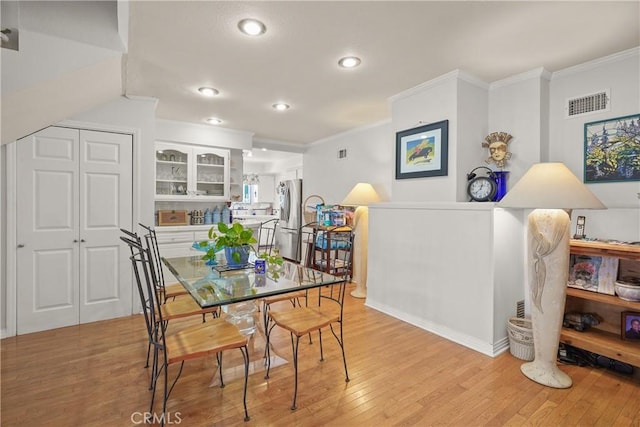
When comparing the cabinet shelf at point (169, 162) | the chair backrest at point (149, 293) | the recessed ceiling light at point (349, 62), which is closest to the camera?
the chair backrest at point (149, 293)

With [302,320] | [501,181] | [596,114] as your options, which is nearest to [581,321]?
[501,181]

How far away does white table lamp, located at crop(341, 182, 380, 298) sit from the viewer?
4.25 metres

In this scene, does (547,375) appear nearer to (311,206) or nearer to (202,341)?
(202,341)

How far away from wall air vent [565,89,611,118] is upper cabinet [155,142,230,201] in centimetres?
441

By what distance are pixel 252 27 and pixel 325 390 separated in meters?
2.53

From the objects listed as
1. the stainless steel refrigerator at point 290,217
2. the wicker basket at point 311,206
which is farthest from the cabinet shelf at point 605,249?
the stainless steel refrigerator at point 290,217

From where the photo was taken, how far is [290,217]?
22.3ft

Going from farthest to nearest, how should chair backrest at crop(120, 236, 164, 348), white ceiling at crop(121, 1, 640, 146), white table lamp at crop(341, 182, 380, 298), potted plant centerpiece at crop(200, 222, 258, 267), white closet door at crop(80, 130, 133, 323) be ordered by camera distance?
white table lamp at crop(341, 182, 380, 298) < white closet door at crop(80, 130, 133, 323) < potted plant centerpiece at crop(200, 222, 258, 267) < white ceiling at crop(121, 1, 640, 146) < chair backrest at crop(120, 236, 164, 348)

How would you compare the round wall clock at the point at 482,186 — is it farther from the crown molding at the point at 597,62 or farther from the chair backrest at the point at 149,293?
the chair backrest at the point at 149,293

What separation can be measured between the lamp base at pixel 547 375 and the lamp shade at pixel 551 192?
1.17 metres

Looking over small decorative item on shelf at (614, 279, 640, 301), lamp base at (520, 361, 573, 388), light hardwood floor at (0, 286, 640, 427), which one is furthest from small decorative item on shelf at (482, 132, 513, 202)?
light hardwood floor at (0, 286, 640, 427)

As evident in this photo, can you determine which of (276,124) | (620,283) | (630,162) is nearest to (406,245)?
(620,283)

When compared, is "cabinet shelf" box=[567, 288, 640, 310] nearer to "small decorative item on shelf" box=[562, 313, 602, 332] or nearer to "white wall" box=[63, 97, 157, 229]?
"small decorative item on shelf" box=[562, 313, 602, 332]

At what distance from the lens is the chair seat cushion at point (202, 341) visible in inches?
66.4
